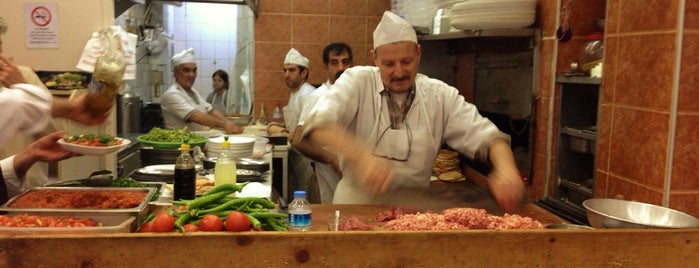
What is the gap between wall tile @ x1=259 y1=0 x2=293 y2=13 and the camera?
21.2 feet

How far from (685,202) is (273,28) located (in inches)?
186

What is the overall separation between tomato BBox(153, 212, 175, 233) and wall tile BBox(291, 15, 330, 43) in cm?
473

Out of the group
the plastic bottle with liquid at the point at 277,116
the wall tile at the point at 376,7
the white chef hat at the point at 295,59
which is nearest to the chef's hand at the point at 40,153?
the white chef hat at the point at 295,59

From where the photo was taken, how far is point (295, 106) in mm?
5934

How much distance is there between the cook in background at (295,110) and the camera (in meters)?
5.73

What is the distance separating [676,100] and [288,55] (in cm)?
411

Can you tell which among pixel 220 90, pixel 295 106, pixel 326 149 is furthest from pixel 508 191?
pixel 220 90

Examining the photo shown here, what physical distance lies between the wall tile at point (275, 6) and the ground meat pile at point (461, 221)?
460 centimetres

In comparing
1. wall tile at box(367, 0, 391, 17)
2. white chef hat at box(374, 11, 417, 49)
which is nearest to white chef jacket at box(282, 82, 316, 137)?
wall tile at box(367, 0, 391, 17)

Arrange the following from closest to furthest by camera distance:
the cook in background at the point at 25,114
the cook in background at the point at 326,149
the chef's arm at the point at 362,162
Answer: the cook in background at the point at 25,114
the chef's arm at the point at 362,162
the cook in background at the point at 326,149

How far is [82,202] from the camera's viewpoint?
2.29 meters

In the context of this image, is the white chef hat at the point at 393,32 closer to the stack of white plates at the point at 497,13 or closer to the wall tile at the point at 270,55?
the stack of white plates at the point at 497,13

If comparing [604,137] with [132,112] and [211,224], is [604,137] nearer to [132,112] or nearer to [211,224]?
[211,224]

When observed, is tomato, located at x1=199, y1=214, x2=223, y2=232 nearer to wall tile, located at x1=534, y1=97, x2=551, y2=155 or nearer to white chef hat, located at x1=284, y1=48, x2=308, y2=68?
wall tile, located at x1=534, y1=97, x2=551, y2=155
